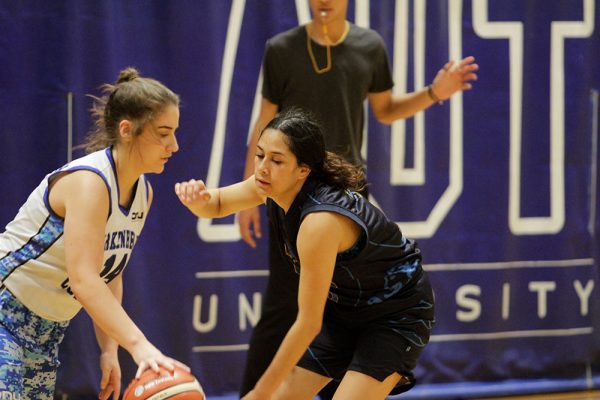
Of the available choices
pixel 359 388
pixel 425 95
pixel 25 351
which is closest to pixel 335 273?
pixel 359 388

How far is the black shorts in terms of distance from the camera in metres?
3.16

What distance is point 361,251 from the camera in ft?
10.2

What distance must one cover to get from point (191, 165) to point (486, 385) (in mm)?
2032

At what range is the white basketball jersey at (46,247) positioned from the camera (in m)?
2.98

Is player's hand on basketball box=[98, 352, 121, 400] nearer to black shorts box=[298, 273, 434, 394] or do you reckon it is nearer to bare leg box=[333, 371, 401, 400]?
black shorts box=[298, 273, 434, 394]

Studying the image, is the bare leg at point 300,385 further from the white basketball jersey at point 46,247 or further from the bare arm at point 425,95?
the bare arm at point 425,95

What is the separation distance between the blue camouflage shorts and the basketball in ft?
1.34

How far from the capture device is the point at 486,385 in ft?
17.1

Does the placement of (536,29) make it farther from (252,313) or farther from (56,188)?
(56,188)

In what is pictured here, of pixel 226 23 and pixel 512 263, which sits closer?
pixel 226 23

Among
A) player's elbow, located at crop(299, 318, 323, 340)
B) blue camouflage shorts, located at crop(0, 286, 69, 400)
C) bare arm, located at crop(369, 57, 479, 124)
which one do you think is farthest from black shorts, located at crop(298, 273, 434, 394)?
bare arm, located at crop(369, 57, 479, 124)

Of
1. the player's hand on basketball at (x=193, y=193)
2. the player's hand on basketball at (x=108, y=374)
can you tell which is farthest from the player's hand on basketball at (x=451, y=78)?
the player's hand on basketball at (x=108, y=374)

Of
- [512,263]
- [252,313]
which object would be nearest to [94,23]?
[252,313]

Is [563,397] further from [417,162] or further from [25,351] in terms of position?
[25,351]
